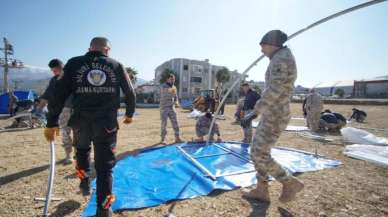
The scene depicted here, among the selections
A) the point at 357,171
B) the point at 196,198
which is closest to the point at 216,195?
the point at 196,198

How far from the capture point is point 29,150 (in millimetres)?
5957

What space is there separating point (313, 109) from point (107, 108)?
9.05 metres

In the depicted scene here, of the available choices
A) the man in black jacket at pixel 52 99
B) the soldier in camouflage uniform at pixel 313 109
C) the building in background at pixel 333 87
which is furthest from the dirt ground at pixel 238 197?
the building in background at pixel 333 87

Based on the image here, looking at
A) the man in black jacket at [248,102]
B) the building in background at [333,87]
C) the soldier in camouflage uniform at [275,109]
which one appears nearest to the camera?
the soldier in camouflage uniform at [275,109]

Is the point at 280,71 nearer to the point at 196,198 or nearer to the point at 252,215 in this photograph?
the point at 252,215

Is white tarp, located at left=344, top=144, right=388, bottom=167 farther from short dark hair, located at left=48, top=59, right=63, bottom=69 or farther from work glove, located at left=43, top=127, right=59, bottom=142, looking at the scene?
short dark hair, located at left=48, top=59, right=63, bottom=69

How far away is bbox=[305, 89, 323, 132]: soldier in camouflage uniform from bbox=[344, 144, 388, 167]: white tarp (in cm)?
362

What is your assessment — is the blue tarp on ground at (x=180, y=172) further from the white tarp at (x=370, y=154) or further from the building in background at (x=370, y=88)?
the building in background at (x=370, y=88)

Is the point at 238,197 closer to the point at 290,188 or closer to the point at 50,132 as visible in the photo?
the point at 290,188

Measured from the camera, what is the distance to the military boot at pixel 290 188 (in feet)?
8.98

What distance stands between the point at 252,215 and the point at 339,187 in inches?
72.1

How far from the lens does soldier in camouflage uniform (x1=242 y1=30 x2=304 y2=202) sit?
272 cm

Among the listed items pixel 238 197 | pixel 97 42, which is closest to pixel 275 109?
pixel 238 197

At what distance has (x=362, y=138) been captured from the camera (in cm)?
682
